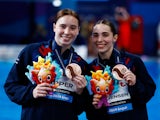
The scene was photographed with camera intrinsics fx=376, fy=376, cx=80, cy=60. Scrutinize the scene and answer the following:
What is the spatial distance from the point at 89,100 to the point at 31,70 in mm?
539

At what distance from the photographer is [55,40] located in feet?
9.82

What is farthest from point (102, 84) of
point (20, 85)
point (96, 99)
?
point (20, 85)

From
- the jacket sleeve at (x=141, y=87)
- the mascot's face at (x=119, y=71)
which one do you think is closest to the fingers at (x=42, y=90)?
the mascot's face at (x=119, y=71)

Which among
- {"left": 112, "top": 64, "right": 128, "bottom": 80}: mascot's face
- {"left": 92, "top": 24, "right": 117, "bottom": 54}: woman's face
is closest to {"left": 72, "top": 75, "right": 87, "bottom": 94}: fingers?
{"left": 112, "top": 64, "right": 128, "bottom": 80}: mascot's face

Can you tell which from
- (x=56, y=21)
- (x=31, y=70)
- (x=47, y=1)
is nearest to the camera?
(x=31, y=70)

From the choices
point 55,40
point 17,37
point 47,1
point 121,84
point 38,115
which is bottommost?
point 38,115

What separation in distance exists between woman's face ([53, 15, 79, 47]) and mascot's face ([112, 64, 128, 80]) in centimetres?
41

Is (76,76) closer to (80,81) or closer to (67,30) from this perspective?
(80,81)

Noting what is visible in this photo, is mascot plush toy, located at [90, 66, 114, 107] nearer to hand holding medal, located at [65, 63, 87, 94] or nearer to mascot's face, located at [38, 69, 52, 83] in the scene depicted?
hand holding medal, located at [65, 63, 87, 94]

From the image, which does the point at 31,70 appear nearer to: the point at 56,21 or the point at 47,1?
the point at 56,21

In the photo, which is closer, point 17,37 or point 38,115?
point 38,115

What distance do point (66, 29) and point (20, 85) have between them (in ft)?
1.82

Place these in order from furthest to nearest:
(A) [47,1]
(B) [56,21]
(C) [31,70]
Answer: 1. (A) [47,1]
2. (B) [56,21]
3. (C) [31,70]


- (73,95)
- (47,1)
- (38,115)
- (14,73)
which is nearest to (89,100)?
(73,95)
